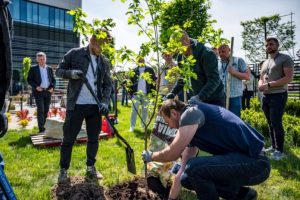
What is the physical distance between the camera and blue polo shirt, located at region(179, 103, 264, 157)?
275 centimetres

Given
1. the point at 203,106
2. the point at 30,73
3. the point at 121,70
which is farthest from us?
the point at 30,73

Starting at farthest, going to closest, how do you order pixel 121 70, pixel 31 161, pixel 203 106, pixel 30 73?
pixel 30 73, pixel 31 161, pixel 121 70, pixel 203 106

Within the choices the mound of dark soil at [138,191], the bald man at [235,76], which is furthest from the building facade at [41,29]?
the mound of dark soil at [138,191]

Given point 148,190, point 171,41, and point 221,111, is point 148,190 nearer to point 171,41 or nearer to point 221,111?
point 221,111

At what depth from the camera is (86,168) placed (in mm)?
4594

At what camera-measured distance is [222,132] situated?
9.05 feet

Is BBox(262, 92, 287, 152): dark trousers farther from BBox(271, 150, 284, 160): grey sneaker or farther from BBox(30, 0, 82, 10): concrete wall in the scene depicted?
BBox(30, 0, 82, 10): concrete wall

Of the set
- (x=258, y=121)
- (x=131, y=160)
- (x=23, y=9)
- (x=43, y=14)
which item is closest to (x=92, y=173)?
(x=131, y=160)

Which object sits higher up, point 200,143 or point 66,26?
point 66,26

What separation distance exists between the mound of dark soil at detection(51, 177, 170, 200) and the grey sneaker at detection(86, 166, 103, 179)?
41 centimetres

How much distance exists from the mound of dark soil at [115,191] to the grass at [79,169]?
0.18 meters

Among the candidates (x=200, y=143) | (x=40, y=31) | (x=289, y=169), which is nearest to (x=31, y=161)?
(x=200, y=143)

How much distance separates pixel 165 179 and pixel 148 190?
0.24 metres

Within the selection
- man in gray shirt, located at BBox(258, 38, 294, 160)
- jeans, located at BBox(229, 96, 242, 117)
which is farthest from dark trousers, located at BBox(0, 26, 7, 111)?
man in gray shirt, located at BBox(258, 38, 294, 160)
